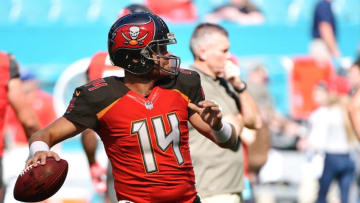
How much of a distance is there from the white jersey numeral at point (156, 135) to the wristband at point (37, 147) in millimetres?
457

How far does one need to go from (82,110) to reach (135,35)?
0.47 m

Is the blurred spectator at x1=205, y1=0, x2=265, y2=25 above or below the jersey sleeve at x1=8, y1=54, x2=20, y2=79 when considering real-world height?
above

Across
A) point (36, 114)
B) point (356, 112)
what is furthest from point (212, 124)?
point (36, 114)

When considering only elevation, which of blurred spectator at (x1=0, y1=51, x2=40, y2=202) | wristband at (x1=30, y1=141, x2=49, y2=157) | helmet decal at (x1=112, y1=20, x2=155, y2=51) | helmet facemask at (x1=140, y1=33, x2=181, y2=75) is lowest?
wristband at (x1=30, y1=141, x2=49, y2=157)

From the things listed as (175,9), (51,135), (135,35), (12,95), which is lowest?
(51,135)

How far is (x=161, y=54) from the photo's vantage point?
4.25 m

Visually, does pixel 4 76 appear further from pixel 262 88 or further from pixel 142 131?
pixel 262 88

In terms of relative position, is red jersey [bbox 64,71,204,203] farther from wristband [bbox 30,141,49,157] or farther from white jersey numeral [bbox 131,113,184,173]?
wristband [bbox 30,141,49,157]

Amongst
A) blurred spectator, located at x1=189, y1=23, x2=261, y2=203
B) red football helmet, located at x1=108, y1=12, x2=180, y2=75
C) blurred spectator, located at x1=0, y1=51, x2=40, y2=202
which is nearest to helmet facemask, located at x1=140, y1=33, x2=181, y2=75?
red football helmet, located at x1=108, y1=12, x2=180, y2=75

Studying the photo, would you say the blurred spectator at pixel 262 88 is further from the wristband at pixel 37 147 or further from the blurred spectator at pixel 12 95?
the wristband at pixel 37 147

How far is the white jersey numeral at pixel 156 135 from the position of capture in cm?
417

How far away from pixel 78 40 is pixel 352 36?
504cm

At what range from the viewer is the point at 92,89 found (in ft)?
13.5

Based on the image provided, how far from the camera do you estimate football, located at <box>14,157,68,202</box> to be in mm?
3777
